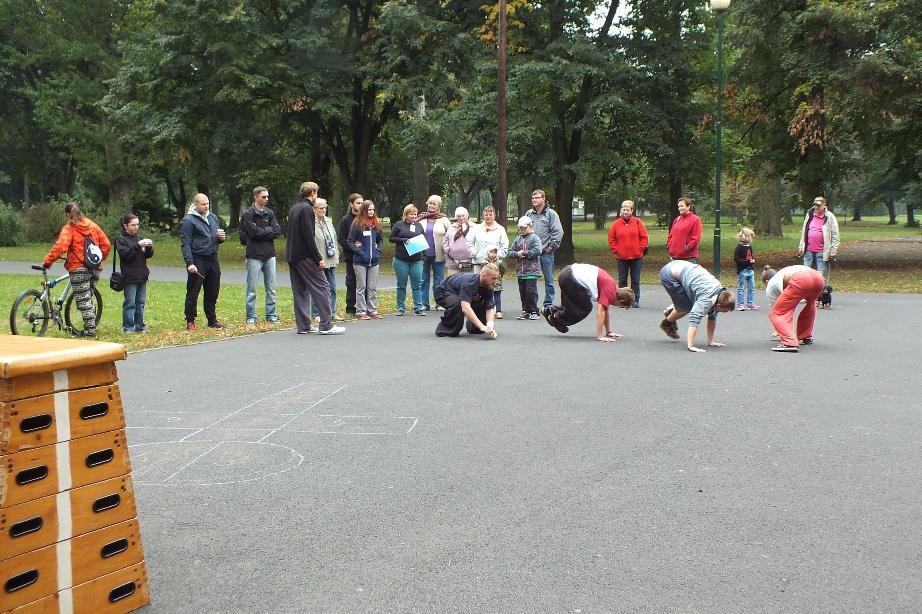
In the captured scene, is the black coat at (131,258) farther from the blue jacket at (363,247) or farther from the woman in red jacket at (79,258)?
the blue jacket at (363,247)

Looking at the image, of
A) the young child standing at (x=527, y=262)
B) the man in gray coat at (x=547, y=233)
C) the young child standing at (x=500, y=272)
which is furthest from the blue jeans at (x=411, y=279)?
the man in gray coat at (x=547, y=233)

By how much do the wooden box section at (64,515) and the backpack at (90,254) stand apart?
931 cm

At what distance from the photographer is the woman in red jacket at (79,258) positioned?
1231cm

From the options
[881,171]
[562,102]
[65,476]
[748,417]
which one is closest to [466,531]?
[65,476]

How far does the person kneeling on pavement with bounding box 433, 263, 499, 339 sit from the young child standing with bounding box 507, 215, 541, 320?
2052mm

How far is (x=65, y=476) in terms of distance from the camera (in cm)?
373

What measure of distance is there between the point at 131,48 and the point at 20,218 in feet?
46.1

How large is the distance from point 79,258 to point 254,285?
2529 mm

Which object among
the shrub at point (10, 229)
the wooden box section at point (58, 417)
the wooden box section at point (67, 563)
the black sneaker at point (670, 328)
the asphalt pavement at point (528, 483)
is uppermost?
the shrub at point (10, 229)

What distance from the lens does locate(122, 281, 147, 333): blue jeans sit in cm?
1307

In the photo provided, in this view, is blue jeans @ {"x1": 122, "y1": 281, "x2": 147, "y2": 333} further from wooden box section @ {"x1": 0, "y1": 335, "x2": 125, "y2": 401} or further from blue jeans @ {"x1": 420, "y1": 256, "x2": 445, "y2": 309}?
wooden box section @ {"x1": 0, "y1": 335, "x2": 125, "y2": 401}

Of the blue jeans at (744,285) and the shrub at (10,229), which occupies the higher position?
the shrub at (10,229)

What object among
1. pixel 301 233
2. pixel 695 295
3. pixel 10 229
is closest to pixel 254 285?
pixel 301 233

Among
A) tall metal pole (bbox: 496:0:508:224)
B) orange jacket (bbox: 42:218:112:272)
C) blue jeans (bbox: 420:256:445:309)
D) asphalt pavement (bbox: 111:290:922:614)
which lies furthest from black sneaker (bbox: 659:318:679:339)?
tall metal pole (bbox: 496:0:508:224)
